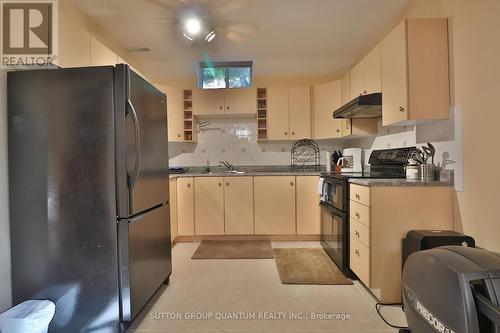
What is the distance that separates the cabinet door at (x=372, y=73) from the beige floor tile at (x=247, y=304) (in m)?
1.81

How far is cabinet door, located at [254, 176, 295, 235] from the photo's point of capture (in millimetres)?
3418

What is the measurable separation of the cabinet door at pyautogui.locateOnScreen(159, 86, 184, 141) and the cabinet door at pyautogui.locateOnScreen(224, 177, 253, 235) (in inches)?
39.4

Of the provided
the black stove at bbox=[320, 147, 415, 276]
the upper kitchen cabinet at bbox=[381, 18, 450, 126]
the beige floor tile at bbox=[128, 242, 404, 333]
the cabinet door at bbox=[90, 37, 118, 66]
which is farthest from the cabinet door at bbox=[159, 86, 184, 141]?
the upper kitchen cabinet at bbox=[381, 18, 450, 126]

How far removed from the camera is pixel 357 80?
114 inches

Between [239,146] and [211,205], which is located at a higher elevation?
[239,146]

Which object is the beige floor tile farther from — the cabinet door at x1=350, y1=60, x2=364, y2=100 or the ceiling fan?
the ceiling fan

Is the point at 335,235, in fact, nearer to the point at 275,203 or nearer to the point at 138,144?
the point at 275,203

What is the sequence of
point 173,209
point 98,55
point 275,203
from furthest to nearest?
point 275,203, point 173,209, point 98,55

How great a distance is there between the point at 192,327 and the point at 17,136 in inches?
63.1

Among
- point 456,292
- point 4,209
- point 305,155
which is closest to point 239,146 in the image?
point 305,155

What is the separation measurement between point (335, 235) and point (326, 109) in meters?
1.78

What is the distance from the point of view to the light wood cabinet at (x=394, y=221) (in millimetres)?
1900

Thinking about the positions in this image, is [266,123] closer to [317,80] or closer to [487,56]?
[317,80]

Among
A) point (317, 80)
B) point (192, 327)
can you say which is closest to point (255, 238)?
point (192, 327)
